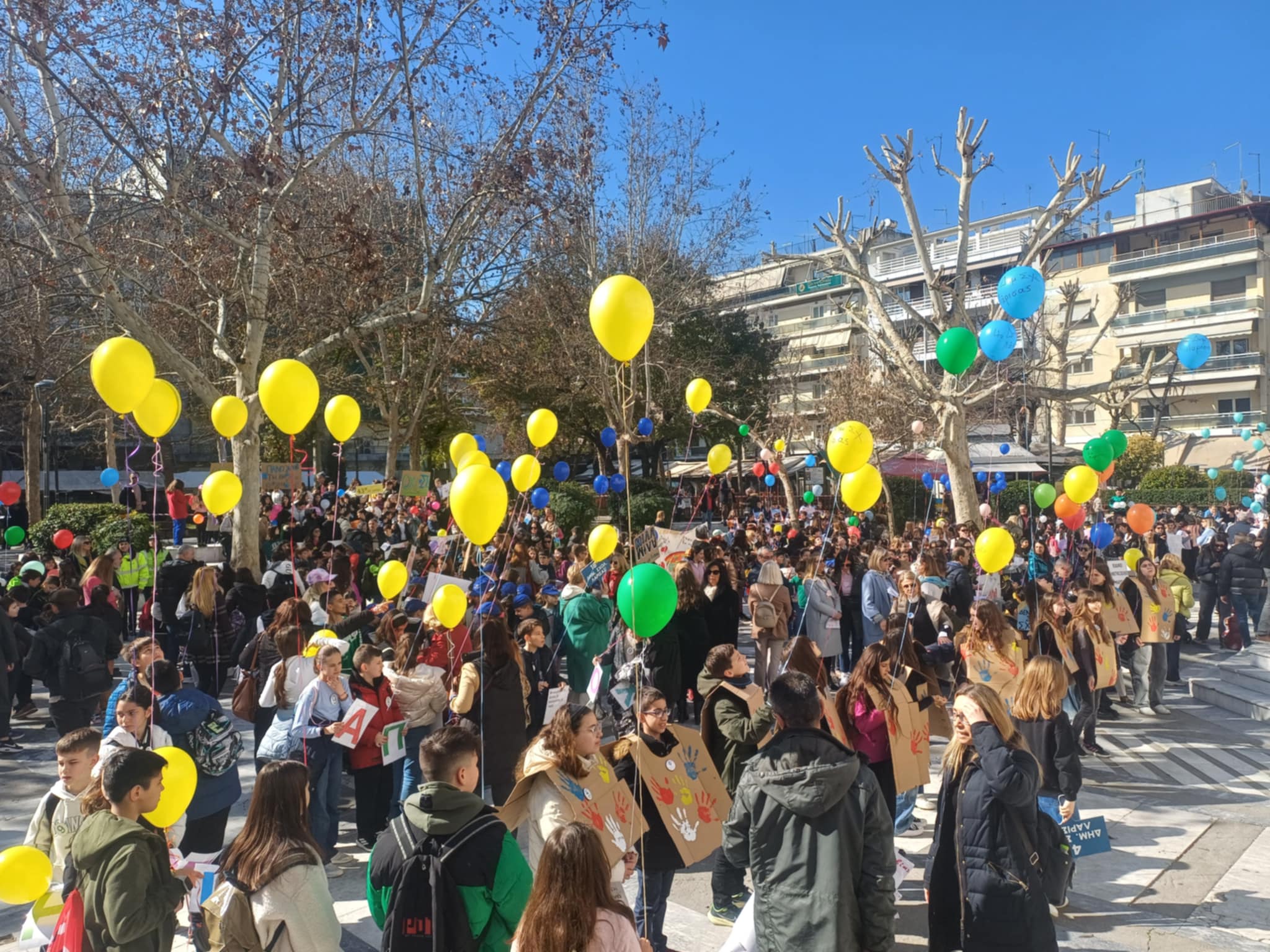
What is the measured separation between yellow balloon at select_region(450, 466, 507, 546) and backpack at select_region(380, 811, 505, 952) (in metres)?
2.62

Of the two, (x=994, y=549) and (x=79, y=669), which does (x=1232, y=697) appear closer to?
(x=994, y=549)

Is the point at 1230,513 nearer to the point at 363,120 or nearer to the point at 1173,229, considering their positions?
the point at 363,120

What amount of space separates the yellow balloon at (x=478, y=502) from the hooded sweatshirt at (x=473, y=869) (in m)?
2.54

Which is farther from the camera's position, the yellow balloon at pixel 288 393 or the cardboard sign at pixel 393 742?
the yellow balloon at pixel 288 393

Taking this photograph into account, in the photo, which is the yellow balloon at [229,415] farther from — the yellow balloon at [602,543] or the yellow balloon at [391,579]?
the yellow balloon at [602,543]

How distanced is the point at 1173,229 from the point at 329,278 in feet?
132

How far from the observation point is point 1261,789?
7289 mm

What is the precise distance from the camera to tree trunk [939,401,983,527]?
14859 mm

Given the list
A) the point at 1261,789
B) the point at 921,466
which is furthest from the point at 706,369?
the point at 1261,789

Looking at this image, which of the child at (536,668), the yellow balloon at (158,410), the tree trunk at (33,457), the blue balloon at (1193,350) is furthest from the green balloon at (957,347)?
the tree trunk at (33,457)

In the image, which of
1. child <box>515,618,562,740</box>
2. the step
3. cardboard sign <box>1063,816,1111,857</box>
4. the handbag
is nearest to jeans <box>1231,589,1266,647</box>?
the step

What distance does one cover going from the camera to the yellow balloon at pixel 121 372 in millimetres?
5594

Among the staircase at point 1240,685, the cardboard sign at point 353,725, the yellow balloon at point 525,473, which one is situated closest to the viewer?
the cardboard sign at point 353,725

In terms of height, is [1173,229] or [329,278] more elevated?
[1173,229]
